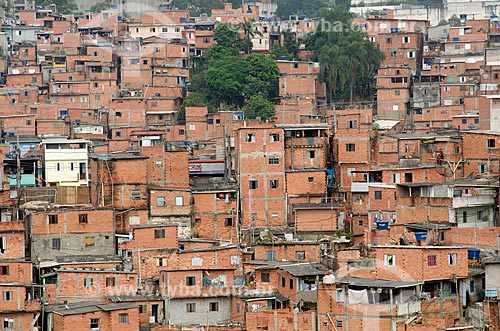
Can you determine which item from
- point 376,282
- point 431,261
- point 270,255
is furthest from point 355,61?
point 376,282

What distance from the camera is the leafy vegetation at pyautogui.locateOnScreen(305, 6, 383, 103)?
6431 centimetres

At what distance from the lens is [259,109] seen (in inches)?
2419

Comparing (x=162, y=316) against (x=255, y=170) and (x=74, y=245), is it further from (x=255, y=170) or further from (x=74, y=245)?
(x=255, y=170)

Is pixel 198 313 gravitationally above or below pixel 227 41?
below

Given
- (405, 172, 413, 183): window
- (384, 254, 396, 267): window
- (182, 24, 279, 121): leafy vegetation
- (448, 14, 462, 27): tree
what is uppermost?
(448, 14, 462, 27): tree

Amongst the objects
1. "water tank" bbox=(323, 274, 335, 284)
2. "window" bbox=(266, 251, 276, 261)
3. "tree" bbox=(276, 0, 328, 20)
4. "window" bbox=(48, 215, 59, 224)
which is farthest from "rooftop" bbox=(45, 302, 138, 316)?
"tree" bbox=(276, 0, 328, 20)

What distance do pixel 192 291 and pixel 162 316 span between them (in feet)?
3.47

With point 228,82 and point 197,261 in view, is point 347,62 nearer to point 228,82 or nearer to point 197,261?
point 228,82

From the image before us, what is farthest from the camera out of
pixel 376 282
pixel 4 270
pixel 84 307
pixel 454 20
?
pixel 454 20

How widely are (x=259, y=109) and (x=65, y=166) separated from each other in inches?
582

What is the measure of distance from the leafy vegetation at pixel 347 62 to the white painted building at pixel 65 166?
18.3 meters

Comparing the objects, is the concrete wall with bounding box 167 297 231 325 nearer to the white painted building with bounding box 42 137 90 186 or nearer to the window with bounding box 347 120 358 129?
the white painted building with bounding box 42 137 90 186

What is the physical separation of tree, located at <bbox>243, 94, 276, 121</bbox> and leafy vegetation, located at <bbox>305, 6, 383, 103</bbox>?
3713mm

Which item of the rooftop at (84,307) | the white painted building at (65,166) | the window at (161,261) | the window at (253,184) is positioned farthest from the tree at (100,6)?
the rooftop at (84,307)
